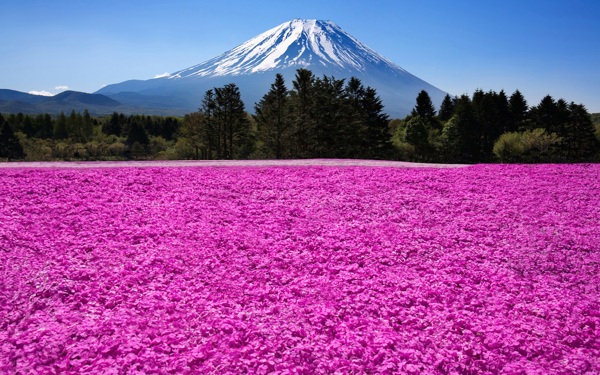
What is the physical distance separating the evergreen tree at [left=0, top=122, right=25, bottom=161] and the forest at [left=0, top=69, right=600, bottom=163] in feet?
0.66

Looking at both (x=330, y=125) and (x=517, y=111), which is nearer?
(x=330, y=125)

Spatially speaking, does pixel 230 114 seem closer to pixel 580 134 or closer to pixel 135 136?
pixel 135 136

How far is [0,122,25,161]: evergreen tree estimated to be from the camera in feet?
240

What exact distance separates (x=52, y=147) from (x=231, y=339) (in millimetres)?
95293

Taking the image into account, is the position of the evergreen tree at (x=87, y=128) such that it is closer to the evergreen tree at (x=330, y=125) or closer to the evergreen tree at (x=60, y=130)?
the evergreen tree at (x=60, y=130)

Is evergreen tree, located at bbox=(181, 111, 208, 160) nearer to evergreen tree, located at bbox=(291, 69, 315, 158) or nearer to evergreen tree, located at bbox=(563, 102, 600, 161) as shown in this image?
evergreen tree, located at bbox=(291, 69, 315, 158)

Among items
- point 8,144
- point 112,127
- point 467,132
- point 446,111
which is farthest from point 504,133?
point 112,127

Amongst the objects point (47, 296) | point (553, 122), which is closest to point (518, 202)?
point (47, 296)

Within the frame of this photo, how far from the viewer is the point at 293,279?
740cm

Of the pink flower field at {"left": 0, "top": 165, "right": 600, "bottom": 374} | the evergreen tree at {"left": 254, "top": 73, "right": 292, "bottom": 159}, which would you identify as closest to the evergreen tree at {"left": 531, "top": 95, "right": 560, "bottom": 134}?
the evergreen tree at {"left": 254, "top": 73, "right": 292, "bottom": 159}

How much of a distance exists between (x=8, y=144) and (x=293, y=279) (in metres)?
88.8

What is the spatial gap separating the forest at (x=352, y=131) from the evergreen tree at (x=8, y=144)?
20cm

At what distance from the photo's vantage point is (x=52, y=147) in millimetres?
82688

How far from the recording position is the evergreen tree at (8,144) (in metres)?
73.1
